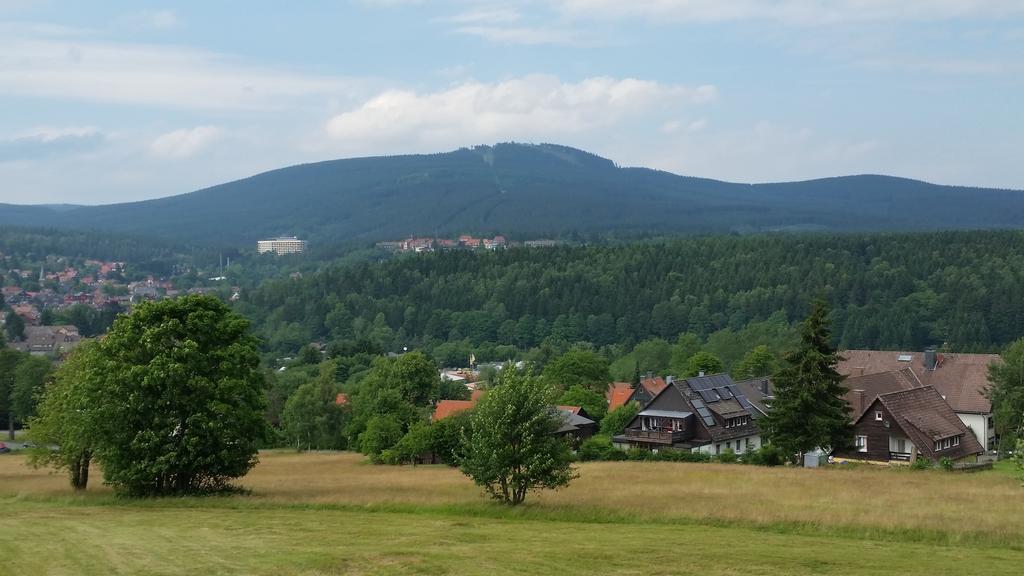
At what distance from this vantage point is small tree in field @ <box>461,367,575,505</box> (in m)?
29.8

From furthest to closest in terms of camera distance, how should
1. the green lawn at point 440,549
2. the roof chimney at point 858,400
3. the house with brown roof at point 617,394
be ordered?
the house with brown roof at point 617,394 → the roof chimney at point 858,400 → the green lawn at point 440,549

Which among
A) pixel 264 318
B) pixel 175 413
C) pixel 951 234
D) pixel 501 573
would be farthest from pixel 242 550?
pixel 951 234

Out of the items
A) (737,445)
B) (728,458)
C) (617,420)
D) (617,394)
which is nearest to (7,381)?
(617,394)

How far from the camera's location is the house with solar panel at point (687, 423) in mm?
63656

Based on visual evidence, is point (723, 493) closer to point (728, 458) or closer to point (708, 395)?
point (728, 458)

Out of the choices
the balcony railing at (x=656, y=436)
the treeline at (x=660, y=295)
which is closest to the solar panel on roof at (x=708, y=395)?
the balcony railing at (x=656, y=436)

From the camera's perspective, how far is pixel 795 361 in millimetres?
45750

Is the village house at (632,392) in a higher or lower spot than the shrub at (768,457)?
lower

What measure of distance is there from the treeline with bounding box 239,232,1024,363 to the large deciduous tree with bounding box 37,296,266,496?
95934mm

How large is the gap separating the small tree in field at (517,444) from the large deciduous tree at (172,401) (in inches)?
334

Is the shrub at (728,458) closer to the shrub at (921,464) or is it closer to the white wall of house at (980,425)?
the shrub at (921,464)

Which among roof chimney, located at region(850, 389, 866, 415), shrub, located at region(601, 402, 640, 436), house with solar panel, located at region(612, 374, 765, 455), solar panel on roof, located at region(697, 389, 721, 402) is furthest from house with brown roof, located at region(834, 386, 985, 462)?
shrub, located at region(601, 402, 640, 436)

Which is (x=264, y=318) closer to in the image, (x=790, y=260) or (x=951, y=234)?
(x=790, y=260)

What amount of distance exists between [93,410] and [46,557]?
453 inches
